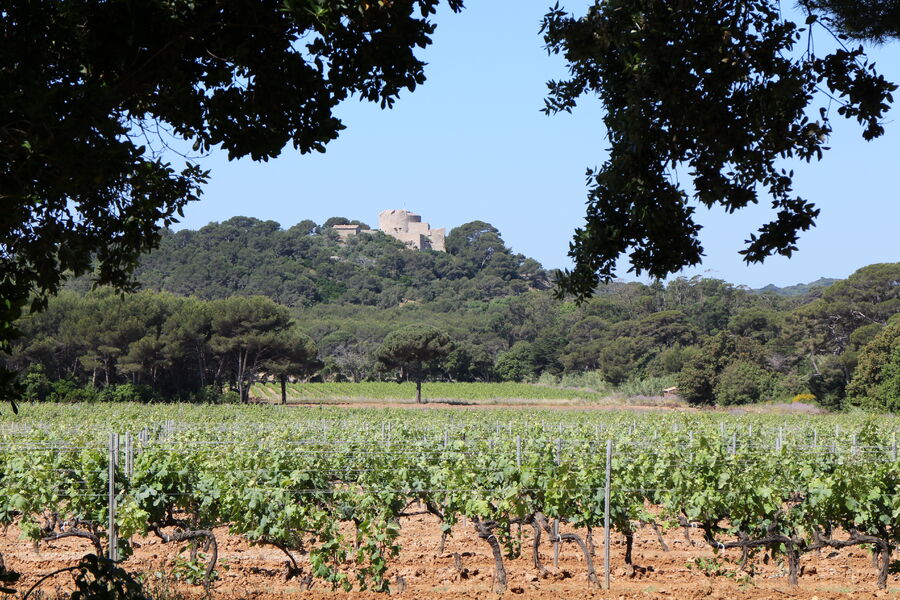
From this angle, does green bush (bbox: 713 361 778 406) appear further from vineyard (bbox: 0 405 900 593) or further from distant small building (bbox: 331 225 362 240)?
distant small building (bbox: 331 225 362 240)

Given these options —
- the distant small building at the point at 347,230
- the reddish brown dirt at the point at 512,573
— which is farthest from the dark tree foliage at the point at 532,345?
the distant small building at the point at 347,230

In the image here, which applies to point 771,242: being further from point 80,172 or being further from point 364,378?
point 364,378

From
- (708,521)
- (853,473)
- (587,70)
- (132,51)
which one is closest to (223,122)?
(132,51)

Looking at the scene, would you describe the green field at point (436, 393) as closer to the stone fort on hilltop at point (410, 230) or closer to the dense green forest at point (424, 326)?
the dense green forest at point (424, 326)

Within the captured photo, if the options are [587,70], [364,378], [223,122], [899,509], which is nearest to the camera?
[223,122]

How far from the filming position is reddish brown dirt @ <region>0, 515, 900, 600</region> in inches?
305

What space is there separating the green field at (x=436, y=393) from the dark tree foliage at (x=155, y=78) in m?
46.4

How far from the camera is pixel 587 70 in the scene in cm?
580

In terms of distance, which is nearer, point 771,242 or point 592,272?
point 771,242

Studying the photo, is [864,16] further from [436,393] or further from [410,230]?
[410,230]

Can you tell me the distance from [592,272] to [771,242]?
109 cm

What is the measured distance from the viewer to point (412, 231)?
522ft

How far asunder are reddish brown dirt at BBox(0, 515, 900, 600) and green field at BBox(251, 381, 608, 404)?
131 ft

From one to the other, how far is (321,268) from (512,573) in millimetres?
106349
